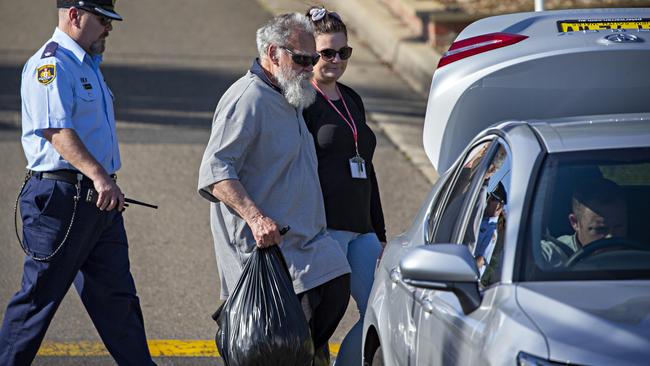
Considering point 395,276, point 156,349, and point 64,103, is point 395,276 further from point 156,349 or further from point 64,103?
point 156,349

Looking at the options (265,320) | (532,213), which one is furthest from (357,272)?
(532,213)

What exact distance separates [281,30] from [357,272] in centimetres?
131

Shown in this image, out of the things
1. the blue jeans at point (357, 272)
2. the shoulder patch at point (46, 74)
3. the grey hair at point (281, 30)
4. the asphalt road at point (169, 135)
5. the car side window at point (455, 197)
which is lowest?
the asphalt road at point (169, 135)

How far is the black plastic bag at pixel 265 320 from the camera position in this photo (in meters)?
5.34

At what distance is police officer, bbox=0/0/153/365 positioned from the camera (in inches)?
231

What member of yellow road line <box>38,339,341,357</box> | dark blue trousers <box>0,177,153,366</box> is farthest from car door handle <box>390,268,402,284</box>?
yellow road line <box>38,339,341,357</box>

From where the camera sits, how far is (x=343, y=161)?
20.1ft

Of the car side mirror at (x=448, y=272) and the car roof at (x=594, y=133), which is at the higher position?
the car roof at (x=594, y=133)

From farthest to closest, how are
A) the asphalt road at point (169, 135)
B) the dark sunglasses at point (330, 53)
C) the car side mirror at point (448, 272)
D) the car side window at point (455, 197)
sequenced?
1. the asphalt road at point (169, 135)
2. the dark sunglasses at point (330, 53)
3. the car side window at point (455, 197)
4. the car side mirror at point (448, 272)

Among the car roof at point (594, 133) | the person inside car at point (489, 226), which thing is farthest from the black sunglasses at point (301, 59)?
the person inside car at point (489, 226)

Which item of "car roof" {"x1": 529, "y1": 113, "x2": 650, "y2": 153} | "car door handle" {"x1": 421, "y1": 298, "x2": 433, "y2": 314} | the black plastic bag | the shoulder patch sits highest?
"car roof" {"x1": 529, "y1": 113, "x2": 650, "y2": 153}

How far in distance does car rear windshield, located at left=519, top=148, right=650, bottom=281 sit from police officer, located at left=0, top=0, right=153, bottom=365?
231 cm

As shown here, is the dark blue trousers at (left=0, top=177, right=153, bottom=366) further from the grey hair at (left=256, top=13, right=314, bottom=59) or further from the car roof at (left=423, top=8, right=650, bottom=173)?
the car roof at (left=423, top=8, right=650, bottom=173)

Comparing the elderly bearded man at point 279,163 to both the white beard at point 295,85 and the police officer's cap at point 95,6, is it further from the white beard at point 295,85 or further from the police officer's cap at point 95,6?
the police officer's cap at point 95,6
